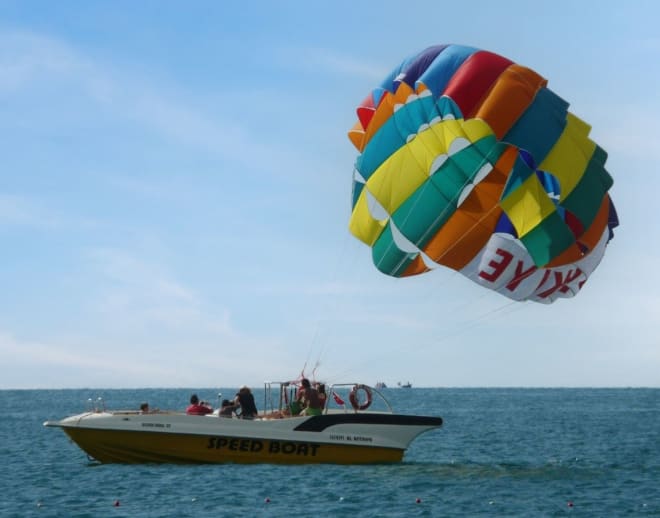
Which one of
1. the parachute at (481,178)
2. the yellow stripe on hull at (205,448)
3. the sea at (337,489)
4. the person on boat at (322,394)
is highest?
the parachute at (481,178)

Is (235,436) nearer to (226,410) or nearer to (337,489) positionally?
(226,410)

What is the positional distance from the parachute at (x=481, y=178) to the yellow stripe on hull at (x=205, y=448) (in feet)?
15.7

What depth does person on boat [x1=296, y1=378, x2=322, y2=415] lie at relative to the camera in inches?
1109

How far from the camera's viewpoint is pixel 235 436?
27438 millimetres

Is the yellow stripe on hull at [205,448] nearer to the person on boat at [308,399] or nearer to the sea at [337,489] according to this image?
the sea at [337,489]

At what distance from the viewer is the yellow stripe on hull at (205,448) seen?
27.5 metres

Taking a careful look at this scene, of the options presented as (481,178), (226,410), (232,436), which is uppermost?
(481,178)

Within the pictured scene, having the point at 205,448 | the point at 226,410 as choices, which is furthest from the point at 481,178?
the point at 205,448

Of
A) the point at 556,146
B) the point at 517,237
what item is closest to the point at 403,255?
the point at 517,237

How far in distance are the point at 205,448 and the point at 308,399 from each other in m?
2.88

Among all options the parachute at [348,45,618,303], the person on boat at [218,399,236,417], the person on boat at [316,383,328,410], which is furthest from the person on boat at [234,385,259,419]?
the parachute at [348,45,618,303]

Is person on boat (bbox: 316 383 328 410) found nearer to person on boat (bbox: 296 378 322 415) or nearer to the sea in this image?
person on boat (bbox: 296 378 322 415)

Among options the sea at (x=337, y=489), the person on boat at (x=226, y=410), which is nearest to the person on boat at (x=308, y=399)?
the sea at (x=337, y=489)

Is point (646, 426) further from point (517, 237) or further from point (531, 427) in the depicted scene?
point (517, 237)
